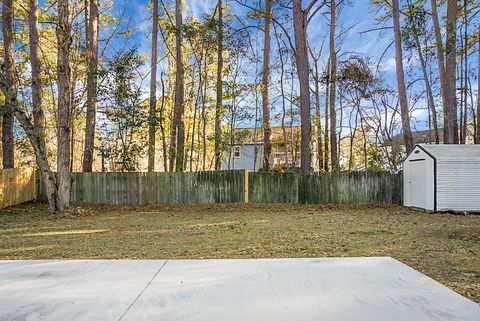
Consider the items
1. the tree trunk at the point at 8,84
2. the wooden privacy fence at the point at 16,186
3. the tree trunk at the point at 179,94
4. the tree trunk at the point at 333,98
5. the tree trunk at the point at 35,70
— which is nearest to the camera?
the tree trunk at the point at 8,84

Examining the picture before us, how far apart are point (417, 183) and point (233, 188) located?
17.3 ft

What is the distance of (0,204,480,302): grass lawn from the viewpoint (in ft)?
13.5

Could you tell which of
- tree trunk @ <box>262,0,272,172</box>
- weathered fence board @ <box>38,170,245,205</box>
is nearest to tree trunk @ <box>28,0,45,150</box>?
weathered fence board @ <box>38,170,245,205</box>

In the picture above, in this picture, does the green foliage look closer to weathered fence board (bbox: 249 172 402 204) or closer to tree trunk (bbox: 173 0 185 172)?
tree trunk (bbox: 173 0 185 172)

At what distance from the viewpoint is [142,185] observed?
10.9 m

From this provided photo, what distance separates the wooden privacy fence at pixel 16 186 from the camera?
987 cm

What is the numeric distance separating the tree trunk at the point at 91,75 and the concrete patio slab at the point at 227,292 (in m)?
8.26

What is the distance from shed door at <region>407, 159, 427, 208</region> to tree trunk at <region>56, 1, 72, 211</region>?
9243 mm

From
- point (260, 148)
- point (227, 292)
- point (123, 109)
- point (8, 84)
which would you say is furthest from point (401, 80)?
point (227, 292)

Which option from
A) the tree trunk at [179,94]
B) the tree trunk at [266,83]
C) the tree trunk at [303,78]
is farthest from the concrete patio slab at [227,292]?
the tree trunk at [266,83]

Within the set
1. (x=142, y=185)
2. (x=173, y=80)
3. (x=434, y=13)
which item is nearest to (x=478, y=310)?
(x=142, y=185)

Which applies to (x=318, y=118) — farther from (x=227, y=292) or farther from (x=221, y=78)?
(x=227, y=292)

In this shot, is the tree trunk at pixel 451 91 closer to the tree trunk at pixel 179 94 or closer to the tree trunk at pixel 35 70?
the tree trunk at pixel 179 94

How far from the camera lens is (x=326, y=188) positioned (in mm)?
10945
